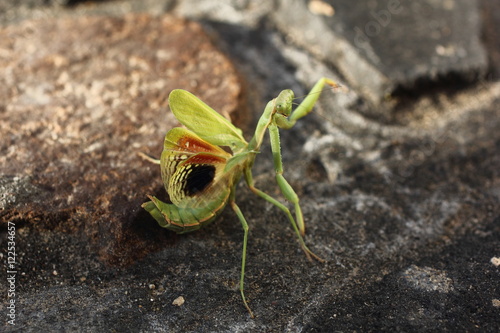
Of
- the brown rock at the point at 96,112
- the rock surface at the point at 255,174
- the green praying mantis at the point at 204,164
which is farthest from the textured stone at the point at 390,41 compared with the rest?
the green praying mantis at the point at 204,164

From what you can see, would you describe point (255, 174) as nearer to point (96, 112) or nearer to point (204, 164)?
point (204, 164)

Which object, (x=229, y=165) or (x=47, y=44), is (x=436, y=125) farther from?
(x=47, y=44)

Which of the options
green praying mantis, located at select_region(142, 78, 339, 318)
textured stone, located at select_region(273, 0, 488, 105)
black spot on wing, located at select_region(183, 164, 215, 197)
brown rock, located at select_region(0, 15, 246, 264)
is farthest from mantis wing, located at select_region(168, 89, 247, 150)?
textured stone, located at select_region(273, 0, 488, 105)

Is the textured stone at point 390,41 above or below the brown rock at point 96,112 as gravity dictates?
above

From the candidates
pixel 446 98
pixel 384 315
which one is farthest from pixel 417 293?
pixel 446 98

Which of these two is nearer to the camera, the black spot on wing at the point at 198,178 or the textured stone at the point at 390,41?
the black spot on wing at the point at 198,178

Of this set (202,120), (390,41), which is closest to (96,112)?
(202,120)

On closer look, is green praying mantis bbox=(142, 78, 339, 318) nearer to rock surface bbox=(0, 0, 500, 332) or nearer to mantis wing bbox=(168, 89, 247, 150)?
mantis wing bbox=(168, 89, 247, 150)

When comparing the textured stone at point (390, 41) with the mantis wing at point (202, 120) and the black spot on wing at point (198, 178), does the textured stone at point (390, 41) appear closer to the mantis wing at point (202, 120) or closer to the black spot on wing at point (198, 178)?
the mantis wing at point (202, 120)
